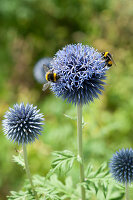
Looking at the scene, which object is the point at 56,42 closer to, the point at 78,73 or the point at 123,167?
the point at 78,73

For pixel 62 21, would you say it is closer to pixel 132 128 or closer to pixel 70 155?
pixel 132 128

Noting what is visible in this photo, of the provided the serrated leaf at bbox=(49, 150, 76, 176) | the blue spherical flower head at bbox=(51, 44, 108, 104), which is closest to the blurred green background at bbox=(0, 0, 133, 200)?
the blue spherical flower head at bbox=(51, 44, 108, 104)

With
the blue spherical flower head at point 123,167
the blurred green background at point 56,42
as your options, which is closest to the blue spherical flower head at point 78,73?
the blue spherical flower head at point 123,167

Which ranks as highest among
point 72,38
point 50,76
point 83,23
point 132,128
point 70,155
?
point 83,23

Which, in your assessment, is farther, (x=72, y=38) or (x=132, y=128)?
(x=72, y=38)

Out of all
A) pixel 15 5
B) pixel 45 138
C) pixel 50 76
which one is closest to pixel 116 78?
pixel 45 138

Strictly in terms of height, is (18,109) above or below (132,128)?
below

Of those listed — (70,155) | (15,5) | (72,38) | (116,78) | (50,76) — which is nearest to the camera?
(70,155)
